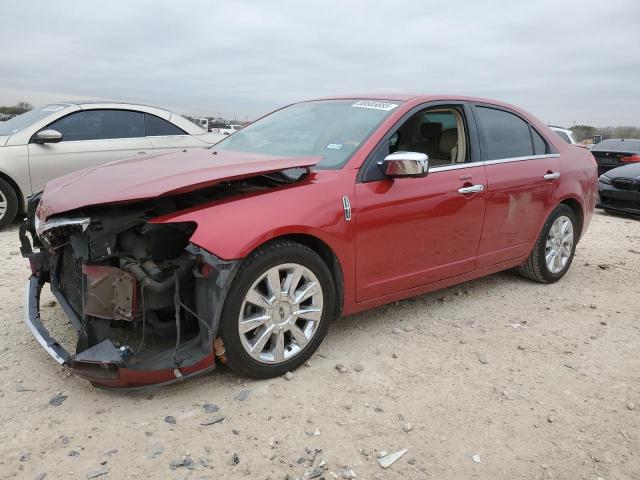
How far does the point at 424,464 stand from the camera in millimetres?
2361

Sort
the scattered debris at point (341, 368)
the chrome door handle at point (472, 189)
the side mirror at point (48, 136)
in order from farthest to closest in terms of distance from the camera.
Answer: the side mirror at point (48, 136), the chrome door handle at point (472, 189), the scattered debris at point (341, 368)

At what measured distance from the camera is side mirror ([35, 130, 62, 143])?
6273 mm

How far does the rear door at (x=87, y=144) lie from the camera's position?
6.34 metres

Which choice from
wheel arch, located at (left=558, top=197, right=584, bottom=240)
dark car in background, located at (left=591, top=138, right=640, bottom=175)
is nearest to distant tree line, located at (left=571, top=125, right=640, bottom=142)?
dark car in background, located at (left=591, top=138, right=640, bottom=175)

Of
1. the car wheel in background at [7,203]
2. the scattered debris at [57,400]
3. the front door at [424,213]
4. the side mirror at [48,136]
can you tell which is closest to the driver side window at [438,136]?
the front door at [424,213]

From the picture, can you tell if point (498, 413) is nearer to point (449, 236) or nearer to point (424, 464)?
point (424, 464)

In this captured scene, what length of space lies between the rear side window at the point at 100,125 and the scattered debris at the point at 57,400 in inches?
183

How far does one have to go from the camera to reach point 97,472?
87.0 inches

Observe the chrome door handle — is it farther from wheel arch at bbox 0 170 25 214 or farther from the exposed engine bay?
wheel arch at bbox 0 170 25 214

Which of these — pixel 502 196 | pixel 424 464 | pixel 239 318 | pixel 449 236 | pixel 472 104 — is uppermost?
pixel 472 104

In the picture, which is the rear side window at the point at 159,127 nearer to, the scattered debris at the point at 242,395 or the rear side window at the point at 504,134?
the rear side window at the point at 504,134

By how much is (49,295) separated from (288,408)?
2309mm

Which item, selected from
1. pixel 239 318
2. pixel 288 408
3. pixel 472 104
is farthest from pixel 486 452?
pixel 472 104

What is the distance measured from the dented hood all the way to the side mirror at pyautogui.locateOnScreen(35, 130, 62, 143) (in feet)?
11.1
